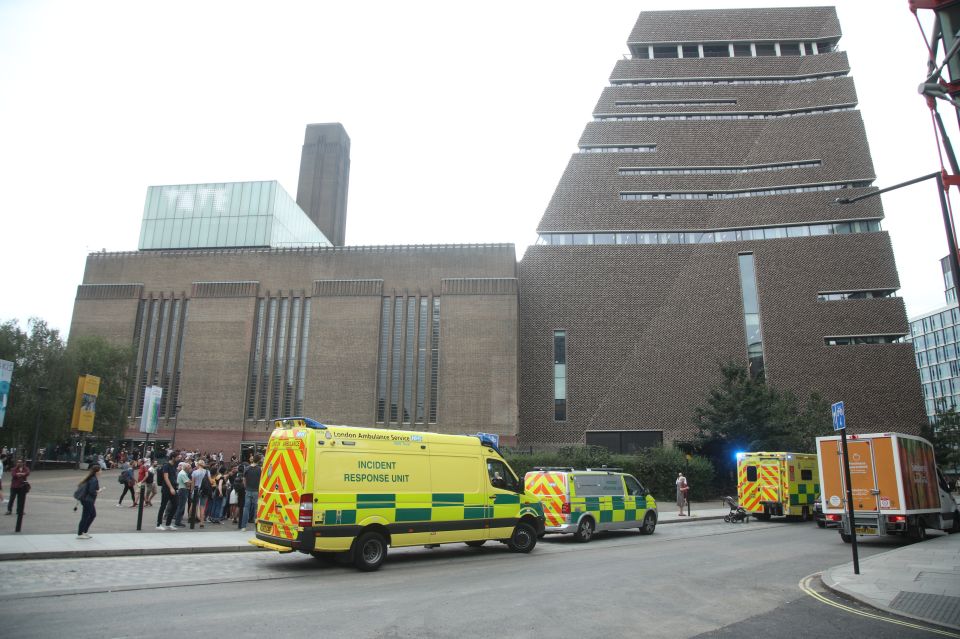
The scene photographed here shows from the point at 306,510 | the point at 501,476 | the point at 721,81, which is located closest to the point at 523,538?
the point at 501,476

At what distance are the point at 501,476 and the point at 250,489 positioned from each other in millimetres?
6407

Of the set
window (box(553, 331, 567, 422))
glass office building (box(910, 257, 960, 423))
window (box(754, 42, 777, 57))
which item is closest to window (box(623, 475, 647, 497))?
window (box(553, 331, 567, 422))

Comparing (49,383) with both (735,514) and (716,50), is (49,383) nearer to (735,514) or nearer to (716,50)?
(735,514)

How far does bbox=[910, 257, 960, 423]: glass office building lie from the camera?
95.8 meters

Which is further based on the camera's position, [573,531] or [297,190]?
[297,190]

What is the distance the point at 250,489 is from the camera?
49.5 feet

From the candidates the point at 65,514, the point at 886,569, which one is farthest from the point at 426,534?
the point at 65,514

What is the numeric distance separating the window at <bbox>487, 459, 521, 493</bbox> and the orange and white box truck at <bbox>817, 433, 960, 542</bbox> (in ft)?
27.2

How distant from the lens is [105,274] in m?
53.1

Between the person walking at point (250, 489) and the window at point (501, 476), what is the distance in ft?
19.3

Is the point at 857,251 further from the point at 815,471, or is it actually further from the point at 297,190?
the point at 297,190

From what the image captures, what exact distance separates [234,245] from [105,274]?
439 inches

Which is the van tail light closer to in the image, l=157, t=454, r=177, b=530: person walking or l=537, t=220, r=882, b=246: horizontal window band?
l=157, t=454, r=177, b=530: person walking

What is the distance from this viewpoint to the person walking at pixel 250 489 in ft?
48.7
